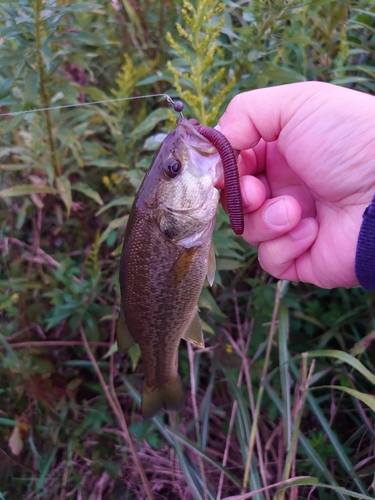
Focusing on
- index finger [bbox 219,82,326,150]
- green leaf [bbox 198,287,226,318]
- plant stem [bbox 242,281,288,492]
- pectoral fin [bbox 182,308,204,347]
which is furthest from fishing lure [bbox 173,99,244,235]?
plant stem [bbox 242,281,288,492]

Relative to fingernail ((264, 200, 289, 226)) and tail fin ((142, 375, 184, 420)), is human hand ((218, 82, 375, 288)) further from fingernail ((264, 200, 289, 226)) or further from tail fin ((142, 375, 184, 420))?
tail fin ((142, 375, 184, 420))

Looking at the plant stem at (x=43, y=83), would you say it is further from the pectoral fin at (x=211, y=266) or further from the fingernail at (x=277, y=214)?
the fingernail at (x=277, y=214)

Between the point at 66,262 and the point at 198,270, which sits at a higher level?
the point at 198,270

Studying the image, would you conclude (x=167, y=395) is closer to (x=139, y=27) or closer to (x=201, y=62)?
(x=201, y=62)

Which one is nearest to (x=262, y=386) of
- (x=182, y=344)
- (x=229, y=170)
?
(x=182, y=344)

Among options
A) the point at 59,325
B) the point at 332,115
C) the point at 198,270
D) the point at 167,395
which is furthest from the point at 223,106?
the point at 59,325

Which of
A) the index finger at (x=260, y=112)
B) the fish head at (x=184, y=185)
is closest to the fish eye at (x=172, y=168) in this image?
the fish head at (x=184, y=185)
